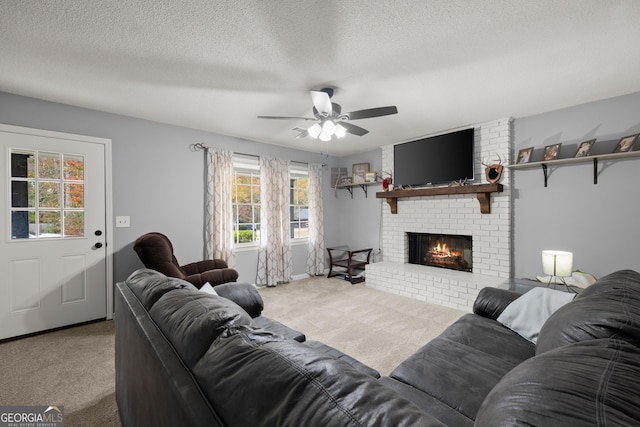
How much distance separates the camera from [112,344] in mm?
2680

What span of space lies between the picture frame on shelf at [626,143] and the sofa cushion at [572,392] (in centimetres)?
327

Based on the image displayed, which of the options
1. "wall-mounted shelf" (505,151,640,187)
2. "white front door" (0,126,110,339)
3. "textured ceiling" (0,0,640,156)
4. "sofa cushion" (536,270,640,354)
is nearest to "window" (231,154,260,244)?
"textured ceiling" (0,0,640,156)

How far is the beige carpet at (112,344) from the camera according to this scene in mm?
1895

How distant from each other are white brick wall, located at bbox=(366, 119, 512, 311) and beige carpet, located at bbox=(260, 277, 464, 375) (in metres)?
0.19

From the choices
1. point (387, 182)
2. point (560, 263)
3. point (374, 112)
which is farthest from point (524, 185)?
point (374, 112)

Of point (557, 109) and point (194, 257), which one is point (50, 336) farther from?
point (557, 109)

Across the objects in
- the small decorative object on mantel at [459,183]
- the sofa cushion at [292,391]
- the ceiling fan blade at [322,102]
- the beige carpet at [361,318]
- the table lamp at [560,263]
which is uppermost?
the ceiling fan blade at [322,102]

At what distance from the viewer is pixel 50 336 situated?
2.83 m

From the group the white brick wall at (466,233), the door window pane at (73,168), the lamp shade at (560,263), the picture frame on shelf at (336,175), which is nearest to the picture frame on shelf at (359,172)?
the picture frame on shelf at (336,175)

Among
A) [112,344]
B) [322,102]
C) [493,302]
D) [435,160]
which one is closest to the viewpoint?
[493,302]

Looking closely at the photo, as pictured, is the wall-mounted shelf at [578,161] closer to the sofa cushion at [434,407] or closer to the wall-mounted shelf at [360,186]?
the wall-mounted shelf at [360,186]

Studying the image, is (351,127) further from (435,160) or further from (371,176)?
(371,176)

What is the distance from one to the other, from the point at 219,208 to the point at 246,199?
60 cm

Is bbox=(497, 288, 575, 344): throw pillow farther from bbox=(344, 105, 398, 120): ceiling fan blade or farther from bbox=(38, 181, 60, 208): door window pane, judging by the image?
bbox=(38, 181, 60, 208): door window pane
